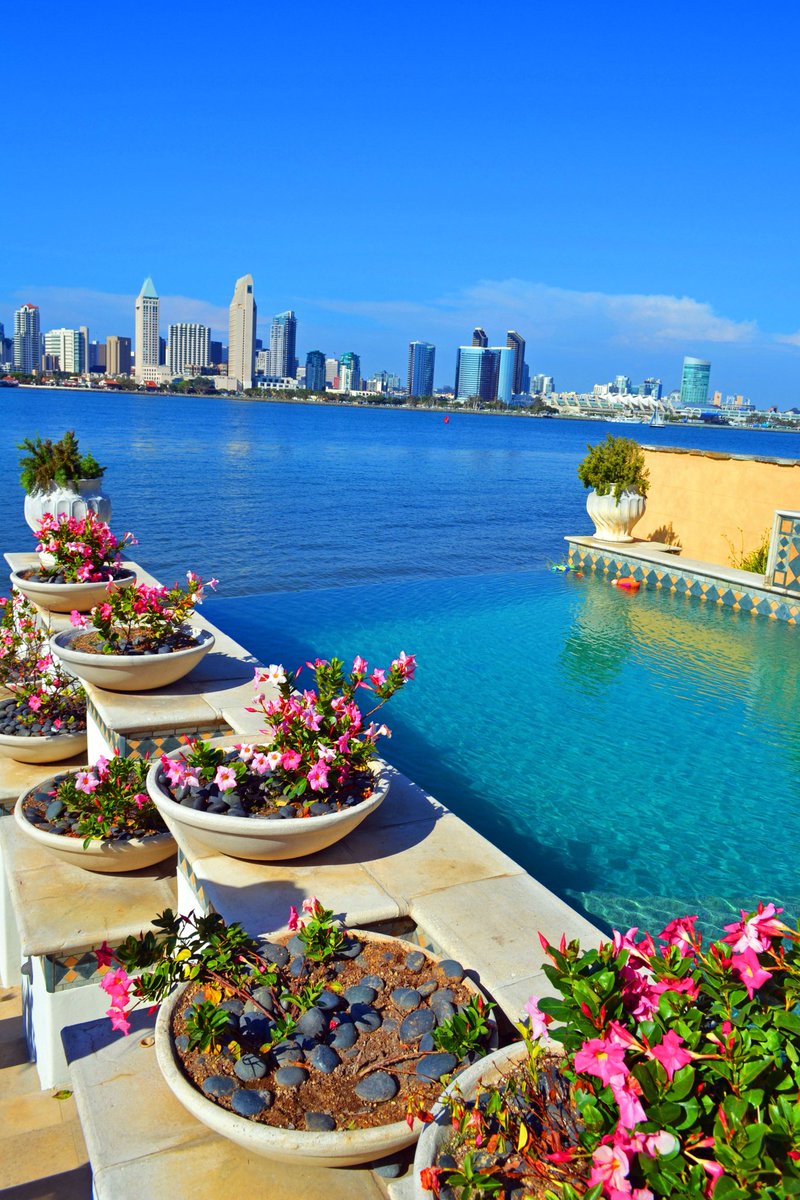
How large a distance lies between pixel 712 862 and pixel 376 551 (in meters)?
15.9

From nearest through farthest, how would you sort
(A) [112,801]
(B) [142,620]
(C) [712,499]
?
1. (A) [112,801]
2. (B) [142,620]
3. (C) [712,499]

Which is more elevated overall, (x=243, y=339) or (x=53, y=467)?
(x=243, y=339)

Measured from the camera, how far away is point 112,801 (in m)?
4.51

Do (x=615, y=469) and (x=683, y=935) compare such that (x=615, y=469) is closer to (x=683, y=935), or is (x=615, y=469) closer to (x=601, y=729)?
(x=601, y=729)

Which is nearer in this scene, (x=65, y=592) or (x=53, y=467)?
(x=65, y=592)

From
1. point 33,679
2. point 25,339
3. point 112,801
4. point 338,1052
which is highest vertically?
point 25,339

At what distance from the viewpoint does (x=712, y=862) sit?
565 centimetres

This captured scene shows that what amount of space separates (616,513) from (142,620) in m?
11.1

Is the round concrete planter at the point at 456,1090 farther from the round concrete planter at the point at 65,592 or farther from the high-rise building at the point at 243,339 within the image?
the high-rise building at the point at 243,339

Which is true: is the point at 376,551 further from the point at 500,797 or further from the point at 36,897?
the point at 36,897

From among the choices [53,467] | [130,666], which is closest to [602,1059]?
[130,666]

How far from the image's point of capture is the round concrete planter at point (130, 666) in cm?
546

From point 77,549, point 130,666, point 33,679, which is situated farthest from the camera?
point 77,549

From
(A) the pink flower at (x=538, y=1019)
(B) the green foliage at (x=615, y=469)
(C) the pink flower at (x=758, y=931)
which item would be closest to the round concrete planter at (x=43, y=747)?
(A) the pink flower at (x=538, y=1019)
